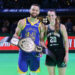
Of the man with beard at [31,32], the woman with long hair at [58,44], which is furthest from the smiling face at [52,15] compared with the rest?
the man with beard at [31,32]

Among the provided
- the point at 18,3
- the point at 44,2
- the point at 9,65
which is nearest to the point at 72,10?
the point at 44,2

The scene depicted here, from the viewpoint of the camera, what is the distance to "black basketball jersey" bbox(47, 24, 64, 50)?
3512 mm

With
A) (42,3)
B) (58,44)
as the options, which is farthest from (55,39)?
(42,3)

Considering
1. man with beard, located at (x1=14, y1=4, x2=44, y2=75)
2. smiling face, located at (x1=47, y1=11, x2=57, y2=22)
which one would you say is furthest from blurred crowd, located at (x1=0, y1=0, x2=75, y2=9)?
smiling face, located at (x1=47, y1=11, x2=57, y2=22)

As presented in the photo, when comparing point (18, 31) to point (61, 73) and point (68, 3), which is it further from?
point (68, 3)

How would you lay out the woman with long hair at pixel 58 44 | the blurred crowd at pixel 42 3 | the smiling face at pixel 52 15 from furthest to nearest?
the blurred crowd at pixel 42 3 < the woman with long hair at pixel 58 44 < the smiling face at pixel 52 15

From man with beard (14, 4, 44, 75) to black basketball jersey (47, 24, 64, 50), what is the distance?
6.3 inches

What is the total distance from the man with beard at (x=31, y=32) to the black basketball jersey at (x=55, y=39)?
159mm

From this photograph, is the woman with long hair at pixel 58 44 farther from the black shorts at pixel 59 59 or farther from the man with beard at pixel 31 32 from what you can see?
the man with beard at pixel 31 32

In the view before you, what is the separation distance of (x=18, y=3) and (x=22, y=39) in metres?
10.4

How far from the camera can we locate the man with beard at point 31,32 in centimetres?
344

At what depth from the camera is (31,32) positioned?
3.45m

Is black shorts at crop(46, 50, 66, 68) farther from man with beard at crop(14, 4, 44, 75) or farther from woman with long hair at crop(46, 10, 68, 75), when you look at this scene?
man with beard at crop(14, 4, 44, 75)

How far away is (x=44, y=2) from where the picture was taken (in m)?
13.6
